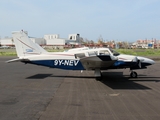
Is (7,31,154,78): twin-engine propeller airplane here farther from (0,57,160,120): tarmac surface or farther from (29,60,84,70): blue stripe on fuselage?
(0,57,160,120): tarmac surface

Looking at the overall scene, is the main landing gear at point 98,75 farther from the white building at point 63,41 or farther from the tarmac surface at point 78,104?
the white building at point 63,41

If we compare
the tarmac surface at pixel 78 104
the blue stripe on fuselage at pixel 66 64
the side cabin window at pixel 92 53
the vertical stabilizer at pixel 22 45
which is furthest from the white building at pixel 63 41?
the tarmac surface at pixel 78 104

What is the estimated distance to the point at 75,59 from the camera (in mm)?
12898

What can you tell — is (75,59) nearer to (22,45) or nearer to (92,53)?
(92,53)

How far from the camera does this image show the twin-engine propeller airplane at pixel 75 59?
12.0m

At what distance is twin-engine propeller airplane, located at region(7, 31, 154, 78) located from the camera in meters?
12.0

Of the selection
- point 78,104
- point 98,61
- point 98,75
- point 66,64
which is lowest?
point 78,104

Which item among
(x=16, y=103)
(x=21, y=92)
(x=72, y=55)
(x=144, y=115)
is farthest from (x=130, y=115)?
(x=72, y=55)

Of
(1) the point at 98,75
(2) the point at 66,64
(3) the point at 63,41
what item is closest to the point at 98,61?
(1) the point at 98,75

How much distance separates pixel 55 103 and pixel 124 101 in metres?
2.64

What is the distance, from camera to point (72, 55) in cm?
1296

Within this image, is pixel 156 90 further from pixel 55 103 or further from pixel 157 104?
pixel 55 103

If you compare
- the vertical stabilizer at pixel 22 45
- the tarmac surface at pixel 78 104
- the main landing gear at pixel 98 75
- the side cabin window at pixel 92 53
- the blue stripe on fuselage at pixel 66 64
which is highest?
the vertical stabilizer at pixel 22 45

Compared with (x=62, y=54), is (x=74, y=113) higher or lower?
lower
